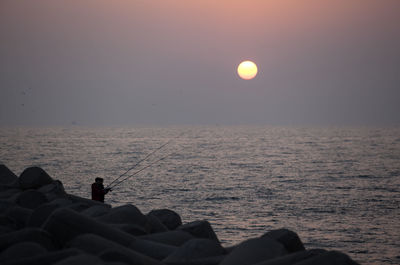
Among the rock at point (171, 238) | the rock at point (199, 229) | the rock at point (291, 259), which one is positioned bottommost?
the rock at point (199, 229)

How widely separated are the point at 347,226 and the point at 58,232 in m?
12.2

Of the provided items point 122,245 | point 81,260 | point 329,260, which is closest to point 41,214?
point 122,245

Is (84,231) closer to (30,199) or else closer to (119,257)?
(119,257)

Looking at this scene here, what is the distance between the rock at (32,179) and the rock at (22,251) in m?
6.06

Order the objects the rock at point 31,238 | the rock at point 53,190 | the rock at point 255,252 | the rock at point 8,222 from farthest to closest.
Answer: the rock at point 53,190 < the rock at point 8,222 < the rock at point 31,238 < the rock at point 255,252

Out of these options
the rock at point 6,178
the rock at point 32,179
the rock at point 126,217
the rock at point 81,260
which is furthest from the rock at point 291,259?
the rock at point 6,178

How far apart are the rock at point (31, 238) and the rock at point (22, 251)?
26cm

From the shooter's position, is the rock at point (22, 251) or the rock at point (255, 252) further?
the rock at point (255, 252)

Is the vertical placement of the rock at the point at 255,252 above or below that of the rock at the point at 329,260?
below

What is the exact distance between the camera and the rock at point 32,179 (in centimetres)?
972

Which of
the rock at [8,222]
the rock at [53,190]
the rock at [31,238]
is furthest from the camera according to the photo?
the rock at [53,190]

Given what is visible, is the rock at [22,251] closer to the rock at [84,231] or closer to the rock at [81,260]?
the rock at [84,231]

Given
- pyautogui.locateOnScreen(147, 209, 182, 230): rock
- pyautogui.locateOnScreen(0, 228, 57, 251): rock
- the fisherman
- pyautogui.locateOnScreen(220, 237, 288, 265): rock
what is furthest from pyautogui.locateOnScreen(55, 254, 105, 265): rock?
the fisherman

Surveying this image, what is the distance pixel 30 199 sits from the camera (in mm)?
7324
